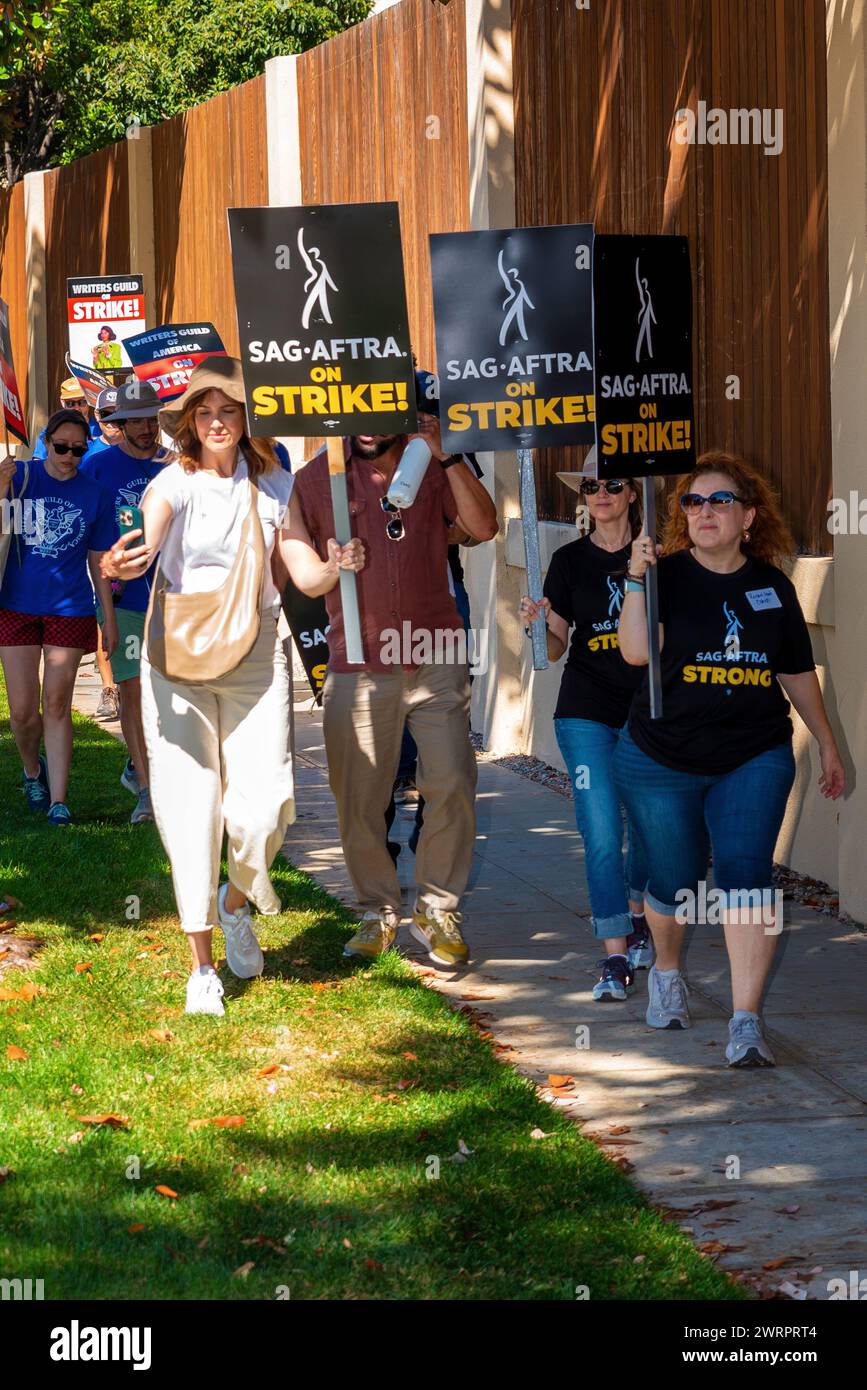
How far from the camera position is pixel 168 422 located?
675cm

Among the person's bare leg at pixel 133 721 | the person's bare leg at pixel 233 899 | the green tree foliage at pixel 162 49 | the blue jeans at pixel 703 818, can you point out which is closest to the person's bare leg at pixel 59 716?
the person's bare leg at pixel 133 721

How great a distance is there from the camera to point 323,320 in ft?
21.7

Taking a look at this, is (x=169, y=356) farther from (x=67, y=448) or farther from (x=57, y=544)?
(x=57, y=544)

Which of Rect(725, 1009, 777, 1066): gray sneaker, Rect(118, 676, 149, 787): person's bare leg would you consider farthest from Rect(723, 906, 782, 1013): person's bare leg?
Rect(118, 676, 149, 787): person's bare leg

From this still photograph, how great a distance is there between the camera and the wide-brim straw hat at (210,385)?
21.8ft

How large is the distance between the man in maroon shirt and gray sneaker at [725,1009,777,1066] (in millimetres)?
1481

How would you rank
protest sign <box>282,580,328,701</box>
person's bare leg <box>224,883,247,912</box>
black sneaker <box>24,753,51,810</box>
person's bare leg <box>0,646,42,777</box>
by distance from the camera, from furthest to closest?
black sneaker <box>24,753,51,810</box>
person's bare leg <box>0,646,42,777</box>
protest sign <box>282,580,328,701</box>
person's bare leg <box>224,883,247,912</box>

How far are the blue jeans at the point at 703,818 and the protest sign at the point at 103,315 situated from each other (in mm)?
9393

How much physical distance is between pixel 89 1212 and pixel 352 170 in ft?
39.7

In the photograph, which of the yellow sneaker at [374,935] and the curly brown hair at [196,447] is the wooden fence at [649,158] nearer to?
the yellow sneaker at [374,935]

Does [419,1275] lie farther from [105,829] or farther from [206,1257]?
[105,829]

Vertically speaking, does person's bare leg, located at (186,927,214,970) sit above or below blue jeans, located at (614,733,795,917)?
below

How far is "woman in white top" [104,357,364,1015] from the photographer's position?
21.9 feet

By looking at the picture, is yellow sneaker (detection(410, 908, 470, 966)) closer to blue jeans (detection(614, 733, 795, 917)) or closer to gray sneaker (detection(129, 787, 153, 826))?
blue jeans (detection(614, 733, 795, 917))
